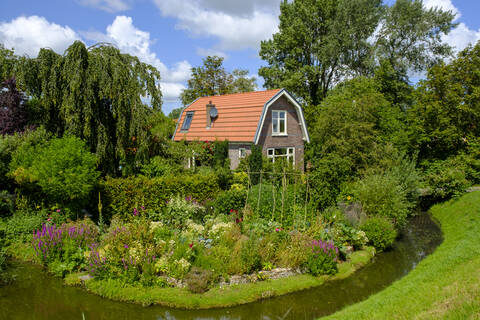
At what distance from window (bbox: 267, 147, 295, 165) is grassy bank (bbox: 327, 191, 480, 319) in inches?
455

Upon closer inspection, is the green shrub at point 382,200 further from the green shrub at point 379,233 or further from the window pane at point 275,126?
the window pane at point 275,126

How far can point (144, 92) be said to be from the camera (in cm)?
1507

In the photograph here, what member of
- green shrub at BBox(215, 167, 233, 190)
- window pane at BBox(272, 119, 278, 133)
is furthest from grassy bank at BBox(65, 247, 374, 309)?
window pane at BBox(272, 119, 278, 133)

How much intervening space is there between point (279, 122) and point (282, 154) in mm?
2302

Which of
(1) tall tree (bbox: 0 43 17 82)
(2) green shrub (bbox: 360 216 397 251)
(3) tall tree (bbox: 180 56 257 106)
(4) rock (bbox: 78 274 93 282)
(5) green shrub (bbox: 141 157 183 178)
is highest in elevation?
(3) tall tree (bbox: 180 56 257 106)

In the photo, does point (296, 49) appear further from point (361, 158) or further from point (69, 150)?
point (69, 150)

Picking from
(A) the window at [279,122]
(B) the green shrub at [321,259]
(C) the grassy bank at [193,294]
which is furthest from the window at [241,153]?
(C) the grassy bank at [193,294]

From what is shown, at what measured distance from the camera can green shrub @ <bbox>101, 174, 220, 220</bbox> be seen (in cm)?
1296

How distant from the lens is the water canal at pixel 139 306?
7617mm

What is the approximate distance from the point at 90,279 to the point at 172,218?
3.94m

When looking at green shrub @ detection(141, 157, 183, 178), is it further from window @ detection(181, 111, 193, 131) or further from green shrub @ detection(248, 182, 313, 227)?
window @ detection(181, 111, 193, 131)

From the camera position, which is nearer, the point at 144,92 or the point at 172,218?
the point at 172,218

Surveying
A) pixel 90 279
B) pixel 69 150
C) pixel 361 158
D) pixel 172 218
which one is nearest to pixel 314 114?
pixel 361 158

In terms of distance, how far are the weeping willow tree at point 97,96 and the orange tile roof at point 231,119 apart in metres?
7.41
